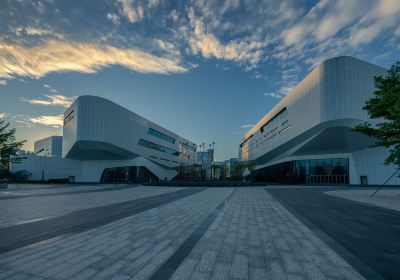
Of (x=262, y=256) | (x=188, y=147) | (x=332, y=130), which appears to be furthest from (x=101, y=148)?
(x=188, y=147)

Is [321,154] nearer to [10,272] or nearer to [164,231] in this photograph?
[164,231]

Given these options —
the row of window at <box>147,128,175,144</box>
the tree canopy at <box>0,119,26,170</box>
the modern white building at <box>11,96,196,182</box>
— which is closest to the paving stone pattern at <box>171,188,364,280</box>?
the tree canopy at <box>0,119,26,170</box>

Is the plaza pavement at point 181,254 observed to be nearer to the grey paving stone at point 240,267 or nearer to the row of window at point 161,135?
the grey paving stone at point 240,267

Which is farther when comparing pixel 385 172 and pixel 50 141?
pixel 50 141

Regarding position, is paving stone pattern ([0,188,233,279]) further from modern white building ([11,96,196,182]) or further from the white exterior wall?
modern white building ([11,96,196,182])

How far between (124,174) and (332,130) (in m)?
52.1

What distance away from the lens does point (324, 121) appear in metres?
45.2

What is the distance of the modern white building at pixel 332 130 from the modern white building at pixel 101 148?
39.8 m

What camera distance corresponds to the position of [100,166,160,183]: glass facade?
216 ft

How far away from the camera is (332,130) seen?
4600cm

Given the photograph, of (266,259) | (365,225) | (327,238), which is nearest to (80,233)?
(266,259)

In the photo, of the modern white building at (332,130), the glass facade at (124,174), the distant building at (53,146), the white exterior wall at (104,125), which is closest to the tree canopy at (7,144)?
the white exterior wall at (104,125)

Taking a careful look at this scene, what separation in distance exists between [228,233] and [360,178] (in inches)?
2057

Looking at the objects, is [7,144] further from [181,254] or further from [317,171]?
[317,171]
